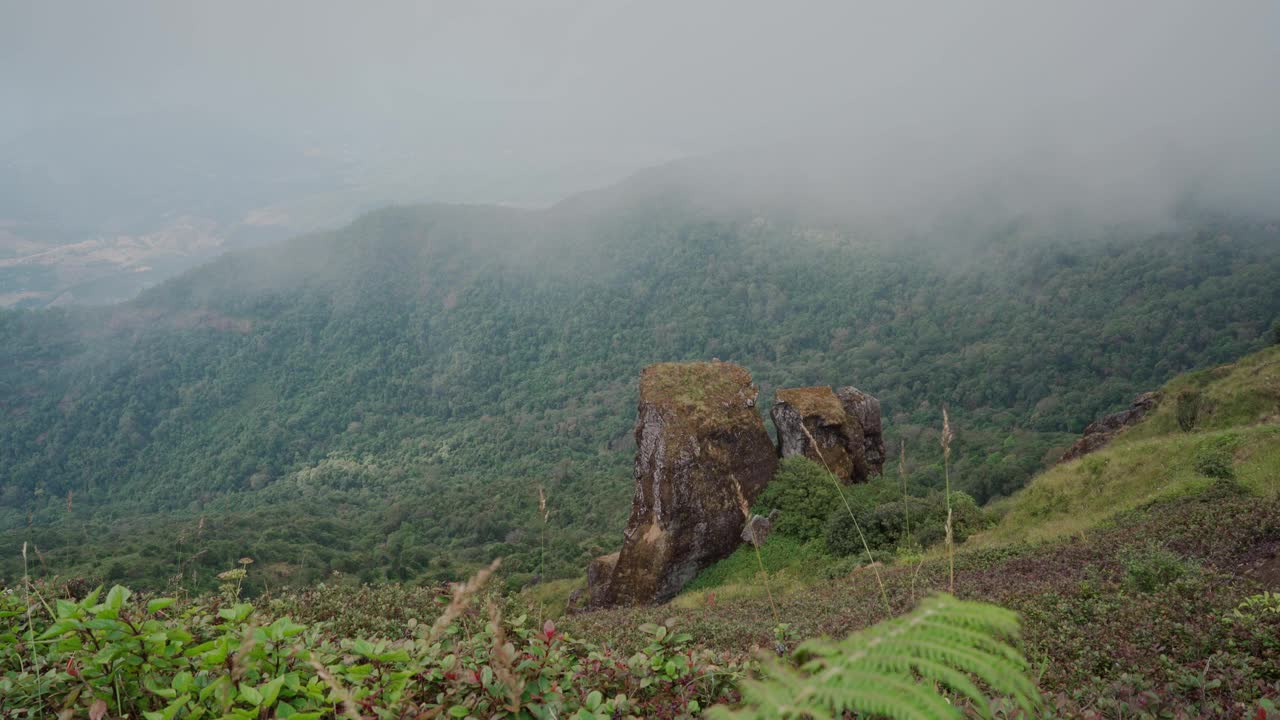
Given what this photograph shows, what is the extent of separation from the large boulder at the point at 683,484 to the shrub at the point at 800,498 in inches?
18.8

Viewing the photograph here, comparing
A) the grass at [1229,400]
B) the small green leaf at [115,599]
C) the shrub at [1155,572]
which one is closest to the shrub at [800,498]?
the shrub at [1155,572]

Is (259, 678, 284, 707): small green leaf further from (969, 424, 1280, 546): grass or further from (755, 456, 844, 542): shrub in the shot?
(755, 456, 844, 542): shrub

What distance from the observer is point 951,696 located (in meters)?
2.96

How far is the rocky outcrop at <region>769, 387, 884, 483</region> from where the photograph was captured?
59.2 feet

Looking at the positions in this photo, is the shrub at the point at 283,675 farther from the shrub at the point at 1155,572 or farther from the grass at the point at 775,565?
the grass at the point at 775,565

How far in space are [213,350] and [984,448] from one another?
141 metres

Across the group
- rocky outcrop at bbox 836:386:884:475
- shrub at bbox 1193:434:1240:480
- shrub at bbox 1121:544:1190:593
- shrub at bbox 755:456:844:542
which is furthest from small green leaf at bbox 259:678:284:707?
rocky outcrop at bbox 836:386:884:475

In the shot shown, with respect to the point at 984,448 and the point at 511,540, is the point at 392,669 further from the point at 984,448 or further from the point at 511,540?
the point at 984,448

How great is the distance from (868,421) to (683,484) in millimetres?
7299

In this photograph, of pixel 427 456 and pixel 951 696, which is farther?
pixel 427 456

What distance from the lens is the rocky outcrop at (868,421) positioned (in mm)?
19516

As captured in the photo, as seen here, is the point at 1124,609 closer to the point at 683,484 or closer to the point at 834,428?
the point at 683,484

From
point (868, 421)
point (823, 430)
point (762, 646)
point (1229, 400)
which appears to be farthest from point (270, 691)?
point (1229, 400)

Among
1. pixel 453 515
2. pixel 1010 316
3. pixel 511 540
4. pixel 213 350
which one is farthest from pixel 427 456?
pixel 1010 316
